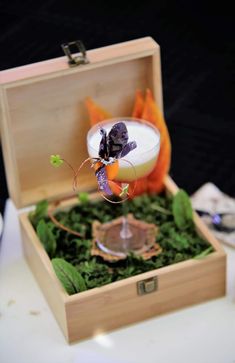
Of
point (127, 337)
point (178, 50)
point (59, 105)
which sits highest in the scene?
point (59, 105)

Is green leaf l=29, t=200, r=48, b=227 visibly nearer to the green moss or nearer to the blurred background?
the green moss

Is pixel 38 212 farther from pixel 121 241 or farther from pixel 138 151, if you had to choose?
pixel 138 151

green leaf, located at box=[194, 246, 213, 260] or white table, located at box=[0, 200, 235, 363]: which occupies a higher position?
green leaf, located at box=[194, 246, 213, 260]

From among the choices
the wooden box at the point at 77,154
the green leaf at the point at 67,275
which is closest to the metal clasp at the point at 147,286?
the wooden box at the point at 77,154

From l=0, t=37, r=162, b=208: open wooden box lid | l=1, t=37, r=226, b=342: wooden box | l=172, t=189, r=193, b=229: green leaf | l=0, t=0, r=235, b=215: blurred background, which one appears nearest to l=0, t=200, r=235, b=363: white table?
l=1, t=37, r=226, b=342: wooden box

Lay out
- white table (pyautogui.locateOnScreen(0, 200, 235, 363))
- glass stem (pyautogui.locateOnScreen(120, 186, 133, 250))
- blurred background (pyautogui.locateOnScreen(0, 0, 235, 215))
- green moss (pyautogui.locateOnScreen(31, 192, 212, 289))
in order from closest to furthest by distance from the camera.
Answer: white table (pyautogui.locateOnScreen(0, 200, 235, 363))
green moss (pyautogui.locateOnScreen(31, 192, 212, 289))
glass stem (pyautogui.locateOnScreen(120, 186, 133, 250))
blurred background (pyautogui.locateOnScreen(0, 0, 235, 215))

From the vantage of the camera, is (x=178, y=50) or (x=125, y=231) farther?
(x=178, y=50)

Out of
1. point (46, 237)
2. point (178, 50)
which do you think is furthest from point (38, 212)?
point (178, 50)
